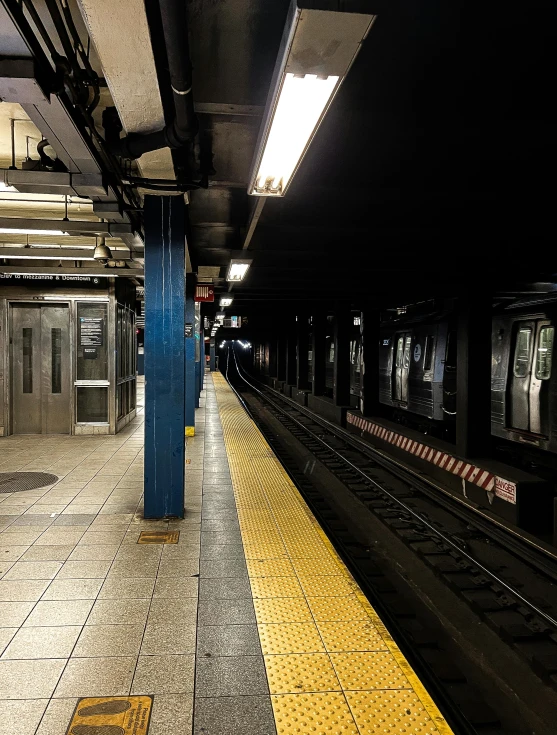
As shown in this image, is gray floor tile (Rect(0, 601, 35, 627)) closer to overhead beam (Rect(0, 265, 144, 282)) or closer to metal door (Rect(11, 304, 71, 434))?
overhead beam (Rect(0, 265, 144, 282))

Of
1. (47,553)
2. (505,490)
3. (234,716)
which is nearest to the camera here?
(234,716)

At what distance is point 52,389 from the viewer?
11023 mm

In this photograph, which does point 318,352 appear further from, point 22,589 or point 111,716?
point 111,716

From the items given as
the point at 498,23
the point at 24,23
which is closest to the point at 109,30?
the point at 24,23

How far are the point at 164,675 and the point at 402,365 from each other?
1095 centimetres

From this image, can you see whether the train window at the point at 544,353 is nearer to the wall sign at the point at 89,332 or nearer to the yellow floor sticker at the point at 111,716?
the yellow floor sticker at the point at 111,716

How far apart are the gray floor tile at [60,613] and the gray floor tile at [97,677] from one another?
0.52m

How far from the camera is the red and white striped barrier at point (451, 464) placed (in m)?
6.91

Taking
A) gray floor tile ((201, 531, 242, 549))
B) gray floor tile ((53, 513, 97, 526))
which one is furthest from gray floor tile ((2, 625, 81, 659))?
gray floor tile ((53, 513, 97, 526))

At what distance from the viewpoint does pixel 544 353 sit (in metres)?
7.84

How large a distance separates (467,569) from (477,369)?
3724 millimetres

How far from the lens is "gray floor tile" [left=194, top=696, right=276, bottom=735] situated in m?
2.54

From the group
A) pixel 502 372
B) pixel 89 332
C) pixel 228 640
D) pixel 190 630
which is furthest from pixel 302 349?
pixel 228 640

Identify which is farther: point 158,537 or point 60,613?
point 158,537
